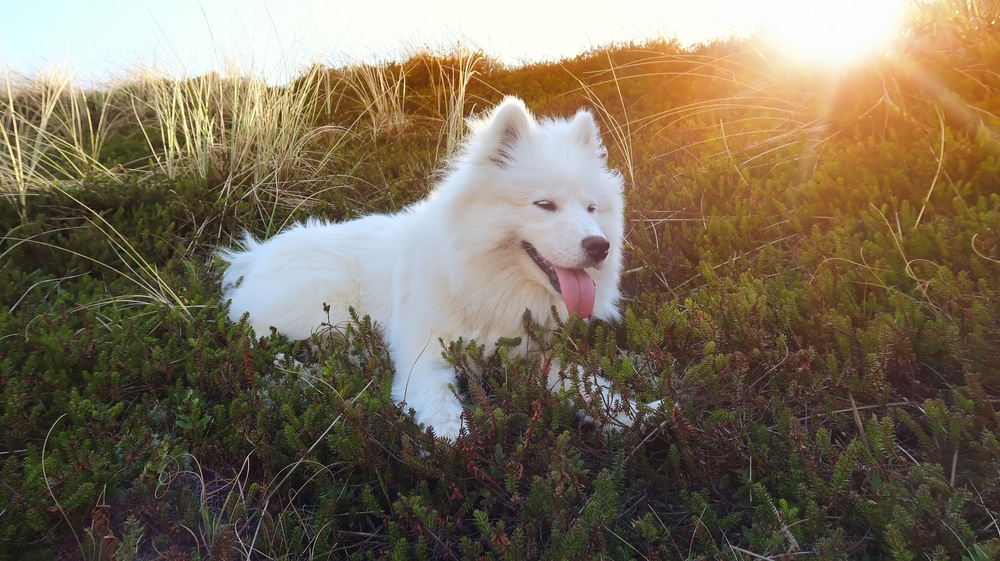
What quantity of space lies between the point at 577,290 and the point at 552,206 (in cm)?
47

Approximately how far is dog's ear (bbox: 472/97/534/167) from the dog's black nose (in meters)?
0.68

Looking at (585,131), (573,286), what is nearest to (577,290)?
(573,286)

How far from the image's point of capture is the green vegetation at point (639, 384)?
1.75 metres

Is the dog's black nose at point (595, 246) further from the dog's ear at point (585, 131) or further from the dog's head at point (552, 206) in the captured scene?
the dog's ear at point (585, 131)

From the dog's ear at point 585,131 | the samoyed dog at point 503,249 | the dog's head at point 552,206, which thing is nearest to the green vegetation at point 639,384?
the samoyed dog at point 503,249

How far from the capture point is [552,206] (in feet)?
9.73

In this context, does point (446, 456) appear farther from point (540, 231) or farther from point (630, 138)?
point (630, 138)

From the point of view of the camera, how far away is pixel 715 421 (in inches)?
79.5

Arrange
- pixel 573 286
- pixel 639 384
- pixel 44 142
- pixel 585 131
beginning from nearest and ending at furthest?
pixel 639 384 → pixel 573 286 → pixel 585 131 → pixel 44 142

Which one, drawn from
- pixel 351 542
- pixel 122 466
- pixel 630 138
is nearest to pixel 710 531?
pixel 351 542

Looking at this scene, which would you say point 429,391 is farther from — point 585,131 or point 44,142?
point 44,142

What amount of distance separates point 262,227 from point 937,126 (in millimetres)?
5788

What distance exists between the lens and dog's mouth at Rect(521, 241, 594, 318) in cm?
283

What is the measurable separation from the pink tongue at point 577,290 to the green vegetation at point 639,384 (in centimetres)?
16
